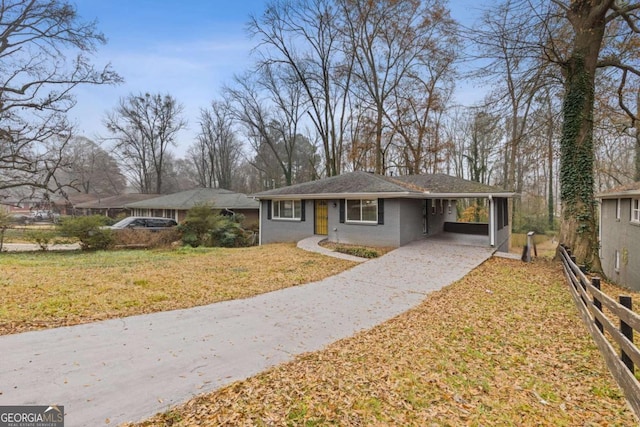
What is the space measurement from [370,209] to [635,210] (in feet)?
32.8

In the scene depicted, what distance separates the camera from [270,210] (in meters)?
18.2

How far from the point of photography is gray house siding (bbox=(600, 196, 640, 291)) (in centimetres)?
1217

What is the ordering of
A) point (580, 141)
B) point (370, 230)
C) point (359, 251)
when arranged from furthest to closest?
point (370, 230) → point (359, 251) → point (580, 141)

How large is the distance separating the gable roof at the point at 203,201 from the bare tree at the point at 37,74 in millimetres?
8757

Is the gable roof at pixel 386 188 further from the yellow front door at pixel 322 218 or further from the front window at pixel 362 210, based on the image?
the yellow front door at pixel 322 218

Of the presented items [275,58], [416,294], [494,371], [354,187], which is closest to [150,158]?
[275,58]

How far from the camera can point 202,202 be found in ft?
81.3

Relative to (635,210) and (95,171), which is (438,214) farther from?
(95,171)

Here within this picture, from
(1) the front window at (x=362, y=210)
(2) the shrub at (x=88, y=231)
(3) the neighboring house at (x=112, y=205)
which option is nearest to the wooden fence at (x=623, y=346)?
(1) the front window at (x=362, y=210)

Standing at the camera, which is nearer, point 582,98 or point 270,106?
point 582,98

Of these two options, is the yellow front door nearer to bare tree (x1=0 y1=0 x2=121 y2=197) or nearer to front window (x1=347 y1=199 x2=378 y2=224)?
front window (x1=347 y1=199 x2=378 y2=224)

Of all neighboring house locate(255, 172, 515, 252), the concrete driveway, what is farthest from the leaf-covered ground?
neighboring house locate(255, 172, 515, 252)

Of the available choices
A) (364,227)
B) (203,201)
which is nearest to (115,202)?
(203,201)

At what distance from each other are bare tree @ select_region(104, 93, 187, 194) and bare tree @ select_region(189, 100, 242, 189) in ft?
9.44
